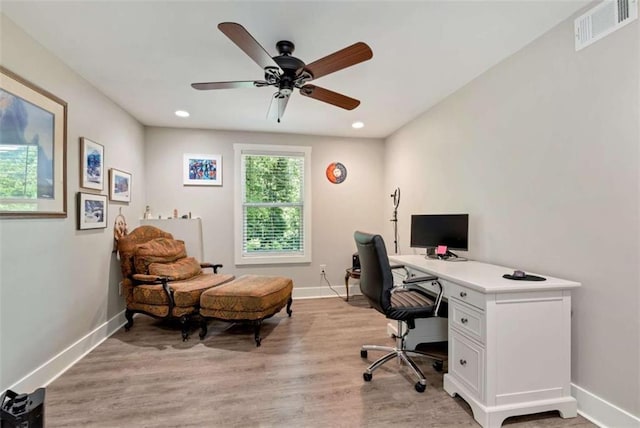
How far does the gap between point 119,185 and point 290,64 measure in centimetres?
254

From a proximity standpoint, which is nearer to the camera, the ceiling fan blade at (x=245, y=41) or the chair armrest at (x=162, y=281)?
the ceiling fan blade at (x=245, y=41)

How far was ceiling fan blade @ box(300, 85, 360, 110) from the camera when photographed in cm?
227

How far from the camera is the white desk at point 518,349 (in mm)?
1758

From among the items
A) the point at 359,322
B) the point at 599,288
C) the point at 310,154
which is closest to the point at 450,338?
the point at 599,288

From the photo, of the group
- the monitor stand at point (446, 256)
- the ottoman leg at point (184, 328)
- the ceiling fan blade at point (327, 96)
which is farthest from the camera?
the ottoman leg at point (184, 328)

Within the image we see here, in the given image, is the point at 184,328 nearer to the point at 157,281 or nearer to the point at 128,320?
the point at 157,281

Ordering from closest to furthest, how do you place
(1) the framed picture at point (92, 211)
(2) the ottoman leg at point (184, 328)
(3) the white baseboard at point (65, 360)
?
(3) the white baseboard at point (65, 360)
(1) the framed picture at point (92, 211)
(2) the ottoman leg at point (184, 328)

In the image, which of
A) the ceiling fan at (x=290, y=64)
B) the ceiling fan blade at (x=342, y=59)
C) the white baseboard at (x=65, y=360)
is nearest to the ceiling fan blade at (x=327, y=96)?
the ceiling fan at (x=290, y=64)

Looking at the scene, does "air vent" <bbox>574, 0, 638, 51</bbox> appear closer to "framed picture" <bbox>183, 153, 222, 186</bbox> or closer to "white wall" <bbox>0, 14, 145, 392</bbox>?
"white wall" <bbox>0, 14, 145, 392</bbox>

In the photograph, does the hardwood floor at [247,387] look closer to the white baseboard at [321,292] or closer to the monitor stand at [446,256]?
the monitor stand at [446,256]

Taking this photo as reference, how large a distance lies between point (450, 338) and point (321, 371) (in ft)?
3.29

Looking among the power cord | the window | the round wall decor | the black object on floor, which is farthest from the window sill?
the black object on floor

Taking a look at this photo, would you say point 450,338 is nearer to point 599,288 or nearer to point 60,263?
point 599,288

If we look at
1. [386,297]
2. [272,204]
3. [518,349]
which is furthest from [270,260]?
[518,349]
